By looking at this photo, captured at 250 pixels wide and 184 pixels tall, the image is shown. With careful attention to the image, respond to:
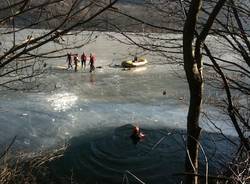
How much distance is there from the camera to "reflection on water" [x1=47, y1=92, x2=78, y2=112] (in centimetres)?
1775

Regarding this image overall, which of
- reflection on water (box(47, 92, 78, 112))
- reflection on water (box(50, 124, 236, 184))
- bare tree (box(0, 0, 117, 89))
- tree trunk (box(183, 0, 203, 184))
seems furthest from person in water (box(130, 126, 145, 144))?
tree trunk (box(183, 0, 203, 184))

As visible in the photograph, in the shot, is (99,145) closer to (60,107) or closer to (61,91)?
(60,107)

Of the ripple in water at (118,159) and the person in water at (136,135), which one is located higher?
the person in water at (136,135)

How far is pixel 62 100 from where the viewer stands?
741 inches

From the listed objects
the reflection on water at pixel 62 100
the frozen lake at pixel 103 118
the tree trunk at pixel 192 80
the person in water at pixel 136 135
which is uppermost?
the tree trunk at pixel 192 80

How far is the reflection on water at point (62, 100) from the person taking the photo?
1775 centimetres

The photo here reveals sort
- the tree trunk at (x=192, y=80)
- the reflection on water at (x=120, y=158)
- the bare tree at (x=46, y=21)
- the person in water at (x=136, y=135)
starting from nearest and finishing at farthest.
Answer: the bare tree at (x=46, y=21) < the tree trunk at (x=192, y=80) < the reflection on water at (x=120, y=158) < the person in water at (x=136, y=135)

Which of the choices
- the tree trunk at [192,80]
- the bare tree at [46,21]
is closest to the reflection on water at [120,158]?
the tree trunk at [192,80]

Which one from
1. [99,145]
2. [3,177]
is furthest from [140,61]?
[3,177]

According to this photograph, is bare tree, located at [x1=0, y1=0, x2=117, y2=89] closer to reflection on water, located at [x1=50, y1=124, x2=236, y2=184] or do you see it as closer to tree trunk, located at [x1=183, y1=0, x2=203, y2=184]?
tree trunk, located at [x1=183, y1=0, x2=203, y2=184]

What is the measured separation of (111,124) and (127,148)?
2.15m

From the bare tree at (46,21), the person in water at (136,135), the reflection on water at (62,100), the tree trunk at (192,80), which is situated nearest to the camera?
the bare tree at (46,21)

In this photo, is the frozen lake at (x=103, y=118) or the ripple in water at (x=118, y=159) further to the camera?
the frozen lake at (x=103, y=118)

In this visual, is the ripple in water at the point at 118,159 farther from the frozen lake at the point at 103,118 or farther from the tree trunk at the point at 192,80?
the tree trunk at the point at 192,80
